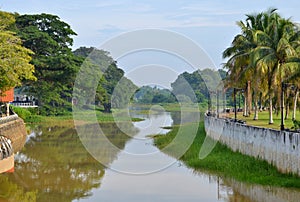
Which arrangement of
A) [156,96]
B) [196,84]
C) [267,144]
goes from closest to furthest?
[267,144]
[196,84]
[156,96]

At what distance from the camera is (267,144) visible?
23438 millimetres

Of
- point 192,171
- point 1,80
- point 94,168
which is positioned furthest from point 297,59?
point 1,80

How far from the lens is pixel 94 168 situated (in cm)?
2997

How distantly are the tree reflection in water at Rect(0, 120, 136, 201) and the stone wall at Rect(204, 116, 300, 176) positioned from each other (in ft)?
24.0

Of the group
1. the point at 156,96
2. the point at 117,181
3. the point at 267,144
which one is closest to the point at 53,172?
the point at 117,181

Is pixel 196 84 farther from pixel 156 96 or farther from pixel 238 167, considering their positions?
pixel 238 167

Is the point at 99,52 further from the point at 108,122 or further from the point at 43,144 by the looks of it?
the point at 43,144

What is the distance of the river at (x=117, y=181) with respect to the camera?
2148 centimetres

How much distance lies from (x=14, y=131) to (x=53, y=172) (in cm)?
1608

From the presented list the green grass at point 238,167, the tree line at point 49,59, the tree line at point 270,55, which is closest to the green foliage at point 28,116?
the tree line at point 49,59

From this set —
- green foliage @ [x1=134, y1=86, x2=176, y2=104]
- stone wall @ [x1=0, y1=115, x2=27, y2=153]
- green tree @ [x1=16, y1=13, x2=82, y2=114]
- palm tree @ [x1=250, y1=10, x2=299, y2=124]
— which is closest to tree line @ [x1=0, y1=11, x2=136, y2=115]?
green tree @ [x1=16, y1=13, x2=82, y2=114]

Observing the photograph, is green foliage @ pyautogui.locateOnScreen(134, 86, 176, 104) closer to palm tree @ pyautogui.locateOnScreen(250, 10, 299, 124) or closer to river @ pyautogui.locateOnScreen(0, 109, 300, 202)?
palm tree @ pyautogui.locateOnScreen(250, 10, 299, 124)

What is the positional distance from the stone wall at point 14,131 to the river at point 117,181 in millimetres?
1955

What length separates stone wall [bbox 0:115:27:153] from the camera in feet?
128
